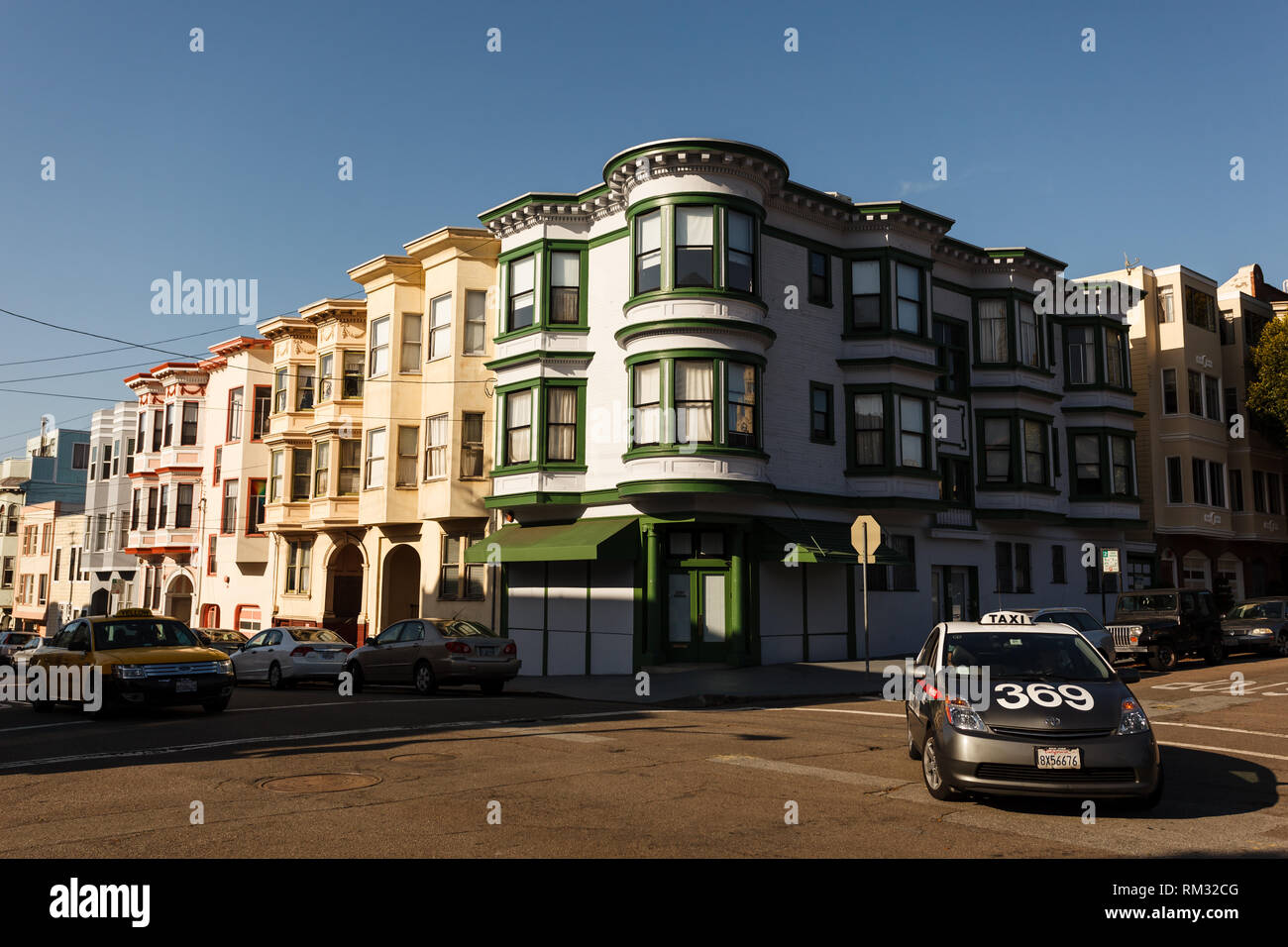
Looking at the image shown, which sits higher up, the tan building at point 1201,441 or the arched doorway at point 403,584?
the tan building at point 1201,441

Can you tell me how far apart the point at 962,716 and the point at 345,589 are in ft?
104

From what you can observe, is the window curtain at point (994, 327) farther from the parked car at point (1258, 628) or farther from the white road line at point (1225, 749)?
the white road line at point (1225, 749)

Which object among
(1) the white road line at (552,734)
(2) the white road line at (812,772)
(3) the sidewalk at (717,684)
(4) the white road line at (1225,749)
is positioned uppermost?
(2) the white road line at (812,772)

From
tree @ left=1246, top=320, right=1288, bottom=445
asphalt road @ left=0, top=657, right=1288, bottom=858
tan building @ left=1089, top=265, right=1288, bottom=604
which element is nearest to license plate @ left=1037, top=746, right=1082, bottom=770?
asphalt road @ left=0, top=657, right=1288, bottom=858

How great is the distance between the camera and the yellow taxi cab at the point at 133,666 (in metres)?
15.1

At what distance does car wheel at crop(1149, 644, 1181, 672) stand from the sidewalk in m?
6.32

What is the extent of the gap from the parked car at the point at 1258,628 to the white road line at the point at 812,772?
21490 mm

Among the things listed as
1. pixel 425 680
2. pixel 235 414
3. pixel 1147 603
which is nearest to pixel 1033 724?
pixel 425 680

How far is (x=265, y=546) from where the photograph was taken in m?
40.9

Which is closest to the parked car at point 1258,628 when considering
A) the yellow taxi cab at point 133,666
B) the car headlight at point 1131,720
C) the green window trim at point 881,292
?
the green window trim at point 881,292

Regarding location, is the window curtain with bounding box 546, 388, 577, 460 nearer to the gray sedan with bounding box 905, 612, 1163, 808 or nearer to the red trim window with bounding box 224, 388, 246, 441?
the gray sedan with bounding box 905, 612, 1163, 808

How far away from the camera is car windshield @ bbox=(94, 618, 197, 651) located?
1605 centimetres

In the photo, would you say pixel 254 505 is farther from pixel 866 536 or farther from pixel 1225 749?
pixel 1225 749
